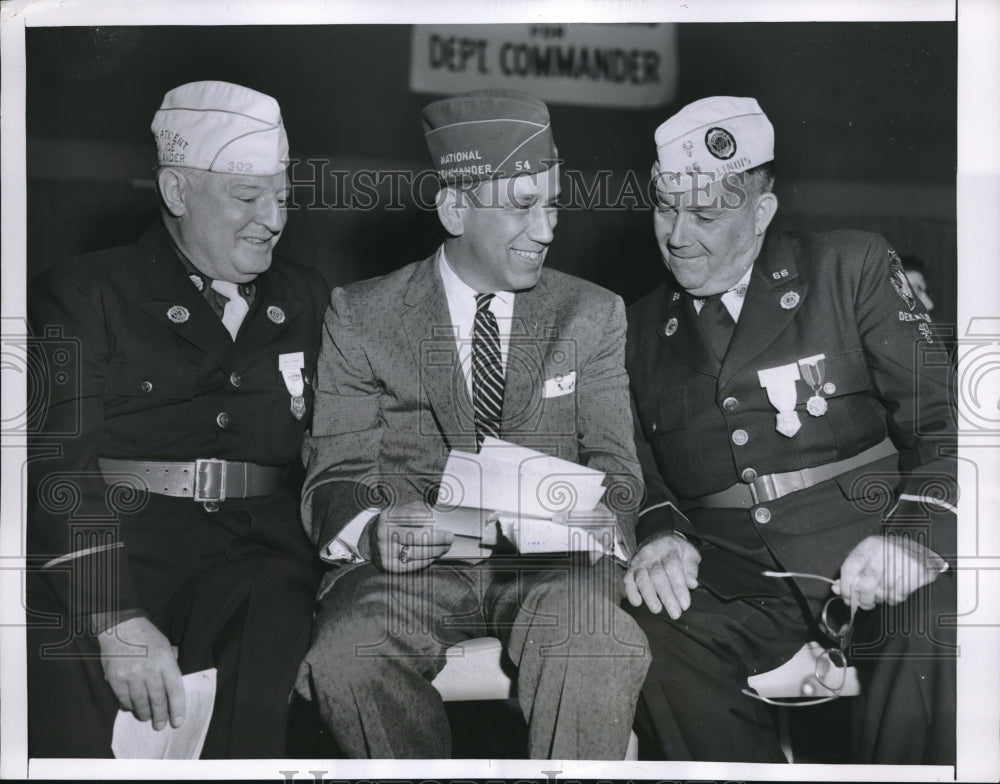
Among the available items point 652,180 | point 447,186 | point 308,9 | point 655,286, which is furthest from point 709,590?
point 308,9

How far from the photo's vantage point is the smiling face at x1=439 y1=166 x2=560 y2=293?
8.41ft

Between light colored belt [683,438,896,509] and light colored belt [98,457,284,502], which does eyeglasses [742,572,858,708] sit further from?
light colored belt [98,457,284,502]

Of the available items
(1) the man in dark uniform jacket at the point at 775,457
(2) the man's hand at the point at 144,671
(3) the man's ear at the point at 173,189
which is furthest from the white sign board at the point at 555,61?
(2) the man's hand at the point at 144,671

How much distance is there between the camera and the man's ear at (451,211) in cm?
260

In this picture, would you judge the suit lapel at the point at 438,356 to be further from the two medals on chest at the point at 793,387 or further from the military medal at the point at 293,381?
the two medals on chest at the point at 793,387

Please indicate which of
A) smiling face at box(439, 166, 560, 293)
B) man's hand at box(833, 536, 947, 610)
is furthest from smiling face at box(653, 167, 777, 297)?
man's hand at box(833, 536, 947, 610)

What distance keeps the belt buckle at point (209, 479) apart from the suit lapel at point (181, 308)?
10.0 inches

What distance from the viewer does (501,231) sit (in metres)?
2.57

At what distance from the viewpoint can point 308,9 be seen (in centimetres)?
266

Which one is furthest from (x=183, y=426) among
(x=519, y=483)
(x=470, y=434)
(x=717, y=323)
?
(x=717, y=323)

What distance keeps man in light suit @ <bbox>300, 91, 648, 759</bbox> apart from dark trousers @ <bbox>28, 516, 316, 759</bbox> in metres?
0.09

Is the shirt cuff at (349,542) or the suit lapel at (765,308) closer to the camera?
the shirt cuff at (349,542)

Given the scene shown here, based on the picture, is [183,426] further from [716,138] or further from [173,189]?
[716,138]

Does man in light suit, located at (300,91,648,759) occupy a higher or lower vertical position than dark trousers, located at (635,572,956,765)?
higher
